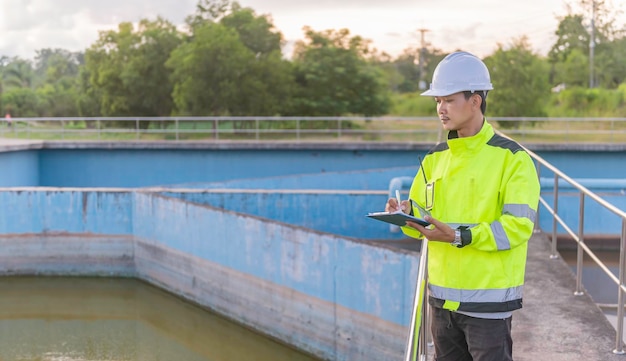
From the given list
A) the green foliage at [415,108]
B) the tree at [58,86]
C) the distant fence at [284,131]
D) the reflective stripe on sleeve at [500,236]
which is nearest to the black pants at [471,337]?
the reflective stripe on sleeve at [500,236]

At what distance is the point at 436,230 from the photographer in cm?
254

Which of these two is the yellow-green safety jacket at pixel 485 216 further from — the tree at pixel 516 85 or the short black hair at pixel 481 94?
the tree at pixel 516 85

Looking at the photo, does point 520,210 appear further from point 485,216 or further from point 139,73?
point 139,73

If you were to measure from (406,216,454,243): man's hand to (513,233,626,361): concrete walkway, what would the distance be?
1.94 m

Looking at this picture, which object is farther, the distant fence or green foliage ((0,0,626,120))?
green foliage ((0,0,626,120))

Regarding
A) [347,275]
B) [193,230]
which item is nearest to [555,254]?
[347,275]

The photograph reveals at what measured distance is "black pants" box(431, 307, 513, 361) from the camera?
2.71m

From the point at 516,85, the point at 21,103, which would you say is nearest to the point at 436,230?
the point at 516,85

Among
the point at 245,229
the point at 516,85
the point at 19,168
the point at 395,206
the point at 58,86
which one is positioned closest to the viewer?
the point at 395,206

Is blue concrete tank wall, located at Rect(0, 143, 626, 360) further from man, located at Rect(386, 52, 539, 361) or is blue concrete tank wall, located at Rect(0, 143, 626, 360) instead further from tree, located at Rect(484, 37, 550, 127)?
tree, located at Rect(484, 37, 550, 127)

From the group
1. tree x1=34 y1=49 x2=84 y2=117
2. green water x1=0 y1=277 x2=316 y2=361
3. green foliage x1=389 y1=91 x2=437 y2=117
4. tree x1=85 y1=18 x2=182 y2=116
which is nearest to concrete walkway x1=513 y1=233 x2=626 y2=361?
green water x1=0 y1=277 x2=316 y2=361

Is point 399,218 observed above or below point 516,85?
below

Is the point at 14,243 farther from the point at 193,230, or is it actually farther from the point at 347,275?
the point at 347,275

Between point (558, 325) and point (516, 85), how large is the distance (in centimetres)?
2316
